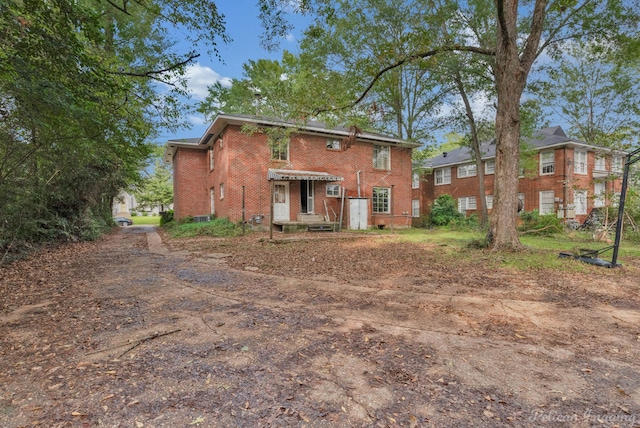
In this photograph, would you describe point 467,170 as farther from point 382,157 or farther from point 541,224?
point 541,224

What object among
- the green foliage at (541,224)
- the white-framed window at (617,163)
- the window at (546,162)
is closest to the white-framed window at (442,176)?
the window at (546,162)

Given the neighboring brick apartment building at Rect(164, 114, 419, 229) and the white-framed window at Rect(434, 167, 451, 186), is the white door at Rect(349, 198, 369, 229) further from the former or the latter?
the white-framed window at Rect(434, 167, 451, 186)

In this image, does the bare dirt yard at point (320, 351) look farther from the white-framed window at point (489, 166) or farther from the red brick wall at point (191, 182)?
the white-framed window at point (489, 166)

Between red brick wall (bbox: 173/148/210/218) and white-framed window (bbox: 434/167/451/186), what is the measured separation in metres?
20.1

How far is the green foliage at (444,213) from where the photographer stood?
2008cm

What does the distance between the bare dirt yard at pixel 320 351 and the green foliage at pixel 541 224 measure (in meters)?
9.27

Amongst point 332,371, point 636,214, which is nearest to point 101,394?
point 332,371

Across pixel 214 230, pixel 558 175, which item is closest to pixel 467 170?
pixel 558 175

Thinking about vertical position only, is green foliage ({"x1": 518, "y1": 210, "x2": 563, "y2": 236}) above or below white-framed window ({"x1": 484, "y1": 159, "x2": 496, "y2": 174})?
below

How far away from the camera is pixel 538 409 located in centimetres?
190

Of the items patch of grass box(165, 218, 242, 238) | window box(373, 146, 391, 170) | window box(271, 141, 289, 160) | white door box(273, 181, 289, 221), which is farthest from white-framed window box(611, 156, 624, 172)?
patch of grass box(165, 218, 242, 238)

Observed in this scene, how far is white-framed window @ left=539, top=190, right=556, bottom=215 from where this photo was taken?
2014cm

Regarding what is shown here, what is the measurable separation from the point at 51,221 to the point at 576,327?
12.9 m

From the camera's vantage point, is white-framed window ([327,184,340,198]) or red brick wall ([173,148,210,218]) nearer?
white-framed window ([327,184,340,198])
